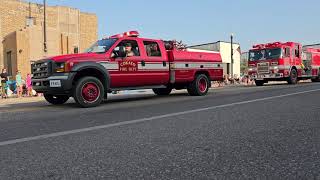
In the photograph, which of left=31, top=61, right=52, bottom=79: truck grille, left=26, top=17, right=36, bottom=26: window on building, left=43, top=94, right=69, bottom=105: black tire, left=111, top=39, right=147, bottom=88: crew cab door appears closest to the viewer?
left=31, top=61, right=52, bottom=79: truck grille

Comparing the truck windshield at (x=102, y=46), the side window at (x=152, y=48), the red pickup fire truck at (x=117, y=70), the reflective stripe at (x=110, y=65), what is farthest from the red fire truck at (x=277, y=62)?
the reflective stripe at (x=110, y=65)

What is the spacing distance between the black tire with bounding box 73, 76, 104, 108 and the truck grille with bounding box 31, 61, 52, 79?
2.65 feet

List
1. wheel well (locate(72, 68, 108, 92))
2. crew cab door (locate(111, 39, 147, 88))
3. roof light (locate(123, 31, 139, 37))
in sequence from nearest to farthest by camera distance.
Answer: wheel well (locate(72, 68, 108, 92)) < crew cab door (locate(111, 39, 147, 88)) < roof light (locate(123, 31, 139, 37))

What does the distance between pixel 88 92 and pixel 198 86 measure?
4.86 m

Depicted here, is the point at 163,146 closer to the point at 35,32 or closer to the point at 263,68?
the point at 263,68

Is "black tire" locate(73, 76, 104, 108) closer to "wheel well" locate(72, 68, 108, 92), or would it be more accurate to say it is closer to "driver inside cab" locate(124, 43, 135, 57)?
"wheel well" locate(72, 68, 108, 92)

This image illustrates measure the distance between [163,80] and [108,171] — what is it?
8.54 m

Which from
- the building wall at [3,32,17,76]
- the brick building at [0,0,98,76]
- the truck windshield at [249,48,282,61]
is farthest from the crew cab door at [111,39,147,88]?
the building wall at [3,32,17,76]

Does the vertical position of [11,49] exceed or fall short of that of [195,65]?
it exceeds it

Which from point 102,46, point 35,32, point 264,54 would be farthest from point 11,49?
point 102,46

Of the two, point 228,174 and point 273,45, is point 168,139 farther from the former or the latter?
point 273,45

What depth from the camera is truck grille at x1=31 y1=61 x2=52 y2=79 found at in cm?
988

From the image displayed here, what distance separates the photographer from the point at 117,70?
1070cm

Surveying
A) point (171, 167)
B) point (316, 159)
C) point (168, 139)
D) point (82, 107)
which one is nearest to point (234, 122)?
point (168, 139)
